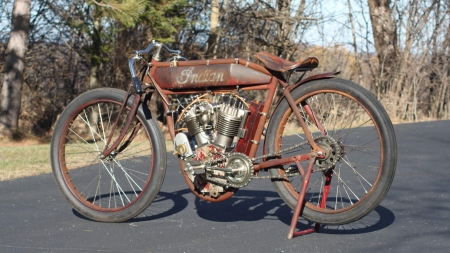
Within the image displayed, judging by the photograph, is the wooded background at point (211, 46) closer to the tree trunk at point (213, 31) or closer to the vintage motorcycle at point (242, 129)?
the tree trunk at point (213, 31)

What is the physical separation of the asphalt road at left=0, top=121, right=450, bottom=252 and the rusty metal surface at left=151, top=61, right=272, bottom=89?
1047 mm

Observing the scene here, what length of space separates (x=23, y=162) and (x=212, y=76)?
19.0 ft

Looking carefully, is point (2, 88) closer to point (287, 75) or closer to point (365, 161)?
point (365, 161)

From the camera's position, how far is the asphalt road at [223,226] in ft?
13.8

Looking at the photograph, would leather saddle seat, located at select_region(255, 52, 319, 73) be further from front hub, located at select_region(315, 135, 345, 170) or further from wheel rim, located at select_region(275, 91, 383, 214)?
front hub, located at select_region(315, 135, 345, 170)

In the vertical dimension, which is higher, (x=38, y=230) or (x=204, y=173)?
(x=204, y=173)

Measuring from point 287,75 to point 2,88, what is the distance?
1362 cm

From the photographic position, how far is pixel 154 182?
15.6 ft

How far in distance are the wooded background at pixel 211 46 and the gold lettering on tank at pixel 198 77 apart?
11.0m

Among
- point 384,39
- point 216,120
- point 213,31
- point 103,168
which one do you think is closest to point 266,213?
point 216,120

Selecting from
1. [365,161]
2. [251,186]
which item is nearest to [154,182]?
[251,186]

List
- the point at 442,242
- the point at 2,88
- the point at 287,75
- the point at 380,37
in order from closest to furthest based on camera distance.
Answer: the point at 442,242, the point at 287,75, the point at 2,88, the point at 380,37

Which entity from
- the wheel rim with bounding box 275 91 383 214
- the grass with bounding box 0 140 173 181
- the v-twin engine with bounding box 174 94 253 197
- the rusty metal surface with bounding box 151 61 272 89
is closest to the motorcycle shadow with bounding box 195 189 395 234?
the wheel rim with bounding box 275 91 383 214

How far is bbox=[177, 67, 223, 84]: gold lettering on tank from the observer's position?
4605mm
